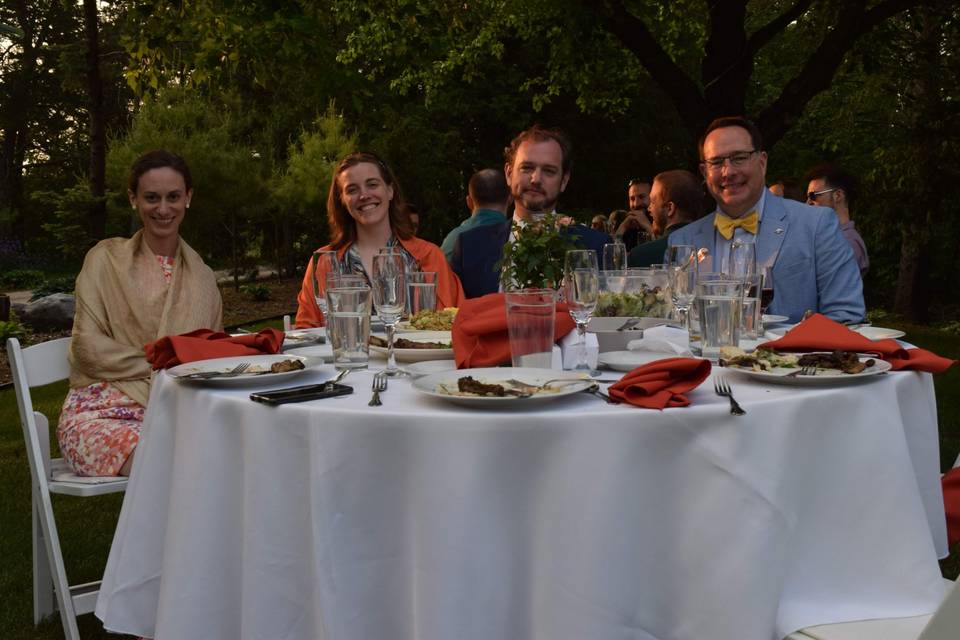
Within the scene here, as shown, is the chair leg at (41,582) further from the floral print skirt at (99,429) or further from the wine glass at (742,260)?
the wine glass at (742,260)

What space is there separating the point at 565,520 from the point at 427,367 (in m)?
0.72

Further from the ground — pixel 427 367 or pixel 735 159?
pixel 735 159

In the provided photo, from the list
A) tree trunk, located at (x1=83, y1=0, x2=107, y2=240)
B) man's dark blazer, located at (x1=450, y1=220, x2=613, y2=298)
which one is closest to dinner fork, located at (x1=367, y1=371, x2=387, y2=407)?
man's dark blazer, located at (x1=450, y1=220, x2=613, y2=298)

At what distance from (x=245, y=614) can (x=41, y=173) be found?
37534 millimetres

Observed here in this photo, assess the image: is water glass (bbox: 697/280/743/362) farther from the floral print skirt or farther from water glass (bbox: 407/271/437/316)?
the floral print skirt

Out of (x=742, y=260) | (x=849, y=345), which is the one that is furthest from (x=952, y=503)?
(x=742, y=260)

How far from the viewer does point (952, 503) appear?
2576 millimetres

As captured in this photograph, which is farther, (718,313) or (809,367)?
(718,313)

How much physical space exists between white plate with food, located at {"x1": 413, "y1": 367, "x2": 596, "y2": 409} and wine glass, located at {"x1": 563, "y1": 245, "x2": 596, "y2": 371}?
0.26 metres

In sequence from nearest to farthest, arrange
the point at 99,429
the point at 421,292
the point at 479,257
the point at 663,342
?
the point at 663,342 < the point at 421,292 < the point at 99,429 < the point at 479,257

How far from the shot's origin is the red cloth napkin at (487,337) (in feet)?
7.41

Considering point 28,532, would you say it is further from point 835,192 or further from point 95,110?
point 95,110

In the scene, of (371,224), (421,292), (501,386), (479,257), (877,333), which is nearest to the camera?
(501,386)

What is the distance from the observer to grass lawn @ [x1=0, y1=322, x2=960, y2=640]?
3641 millimetres
